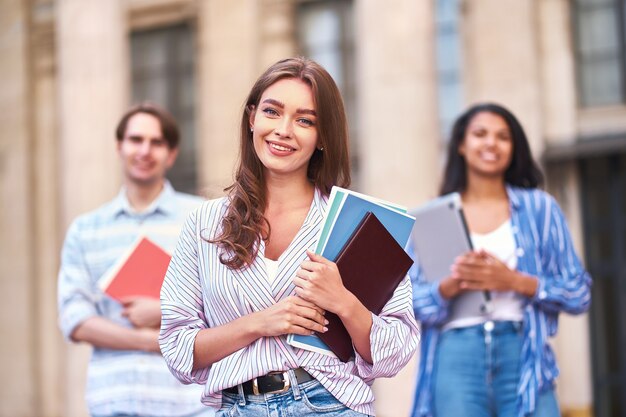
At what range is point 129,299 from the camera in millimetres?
5699

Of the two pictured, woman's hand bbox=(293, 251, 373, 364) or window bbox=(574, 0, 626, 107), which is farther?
window bbox=(574, 0, 626, 107)

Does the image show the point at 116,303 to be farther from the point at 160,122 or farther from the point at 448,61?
the point at 448,61

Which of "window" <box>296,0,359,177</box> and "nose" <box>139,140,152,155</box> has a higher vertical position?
"window" <box>296,0,359,177</box>

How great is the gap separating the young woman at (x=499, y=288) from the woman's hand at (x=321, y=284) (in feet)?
7.64

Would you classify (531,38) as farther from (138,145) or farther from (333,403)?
(333,403)

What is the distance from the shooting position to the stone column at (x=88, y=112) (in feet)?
44.7

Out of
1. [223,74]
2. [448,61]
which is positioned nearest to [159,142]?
[448,61]

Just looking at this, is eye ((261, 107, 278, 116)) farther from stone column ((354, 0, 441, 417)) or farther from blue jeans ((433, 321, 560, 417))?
stone column ((354, 0, 441, 417))

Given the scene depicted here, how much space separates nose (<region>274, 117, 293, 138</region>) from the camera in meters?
3.44

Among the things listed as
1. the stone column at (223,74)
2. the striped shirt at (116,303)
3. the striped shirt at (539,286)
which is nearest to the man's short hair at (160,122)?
the striped shirt at (116,303)

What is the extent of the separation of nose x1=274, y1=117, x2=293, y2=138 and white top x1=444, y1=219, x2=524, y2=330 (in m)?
2.38

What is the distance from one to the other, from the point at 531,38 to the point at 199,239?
454 inches

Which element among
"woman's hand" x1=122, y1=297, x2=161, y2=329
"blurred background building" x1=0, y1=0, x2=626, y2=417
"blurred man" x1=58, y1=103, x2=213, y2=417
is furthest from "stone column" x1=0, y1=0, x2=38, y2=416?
"woman's hand" x1=122, y1=297, x2=161, y2=329

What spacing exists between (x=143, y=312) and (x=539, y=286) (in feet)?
6.58
